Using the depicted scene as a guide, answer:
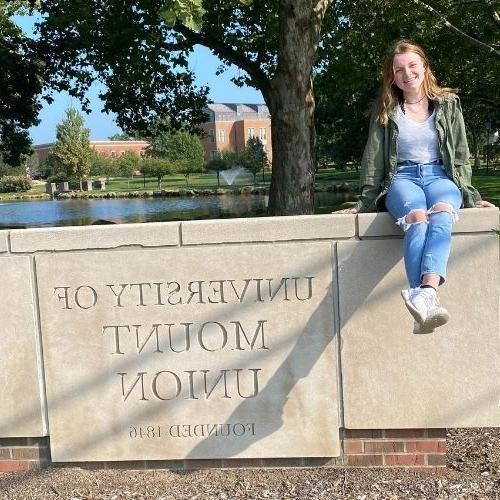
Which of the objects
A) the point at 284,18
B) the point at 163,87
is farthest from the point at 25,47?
the point at 284,18

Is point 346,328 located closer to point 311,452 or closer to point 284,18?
point 311,452

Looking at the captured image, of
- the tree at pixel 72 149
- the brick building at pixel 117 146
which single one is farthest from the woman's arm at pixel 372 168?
the brick building at pixel 117 146

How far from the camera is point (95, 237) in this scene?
12.5ft

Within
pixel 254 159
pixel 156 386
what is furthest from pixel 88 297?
pixel 254 159

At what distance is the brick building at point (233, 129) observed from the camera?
344 feet

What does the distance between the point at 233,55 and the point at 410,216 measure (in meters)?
11.5

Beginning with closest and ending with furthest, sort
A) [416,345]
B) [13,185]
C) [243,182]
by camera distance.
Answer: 1. [416,345]
2. [243,182]
3. [13,185]

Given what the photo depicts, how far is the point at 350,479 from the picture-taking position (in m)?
3.76

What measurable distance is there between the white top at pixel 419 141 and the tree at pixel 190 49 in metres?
3.50

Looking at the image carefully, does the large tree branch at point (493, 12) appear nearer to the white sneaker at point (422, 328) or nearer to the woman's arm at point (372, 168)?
Result: the woman's arm at point (372, 168)

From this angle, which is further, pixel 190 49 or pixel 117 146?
pixel 117 146

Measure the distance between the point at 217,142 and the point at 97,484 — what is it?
348 feet

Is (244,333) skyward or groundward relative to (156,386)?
skyward

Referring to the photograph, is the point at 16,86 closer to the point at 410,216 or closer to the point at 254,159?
the point at 410,216
